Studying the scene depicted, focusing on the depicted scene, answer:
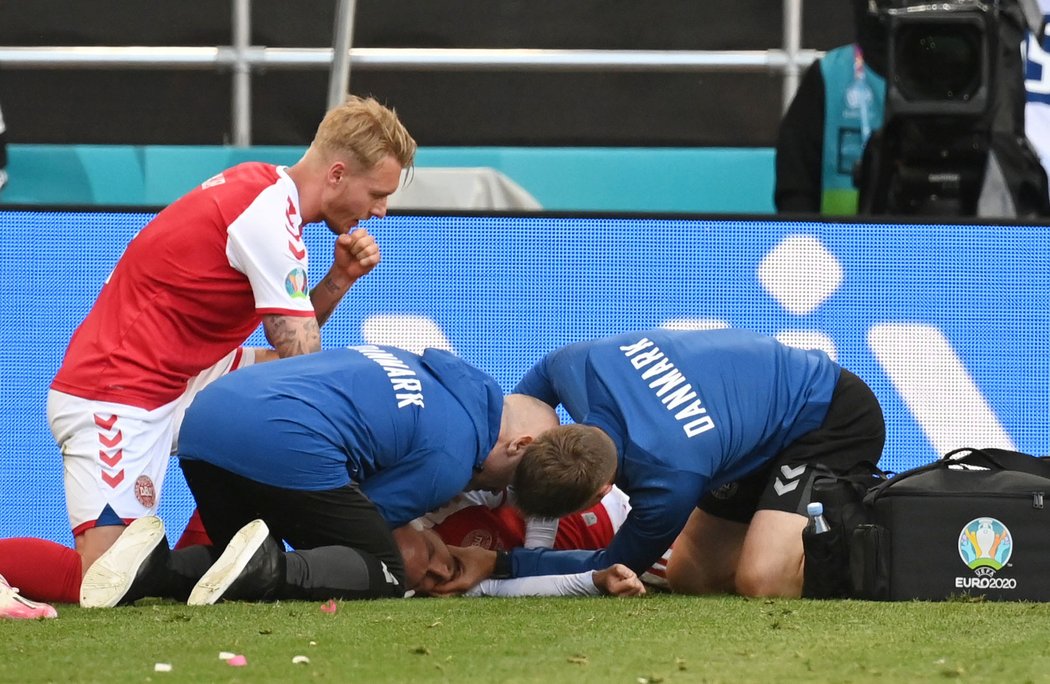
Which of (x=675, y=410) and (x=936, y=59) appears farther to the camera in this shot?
(x=936, y=59)

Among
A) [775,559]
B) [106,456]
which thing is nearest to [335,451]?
[106,456]

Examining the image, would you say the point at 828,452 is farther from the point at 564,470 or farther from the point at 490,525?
the point at 490,525

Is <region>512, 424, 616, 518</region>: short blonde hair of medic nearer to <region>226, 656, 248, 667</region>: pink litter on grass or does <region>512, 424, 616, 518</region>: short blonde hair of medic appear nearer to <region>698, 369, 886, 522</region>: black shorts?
<region>698, 369, 886, 522</region>: black shorts

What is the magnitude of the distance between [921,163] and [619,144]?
115 centimetres

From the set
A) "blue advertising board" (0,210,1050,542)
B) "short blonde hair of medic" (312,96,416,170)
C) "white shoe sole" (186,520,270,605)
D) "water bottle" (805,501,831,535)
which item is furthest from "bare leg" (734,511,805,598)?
"short blonde hair of medic" (312,96,416,170)

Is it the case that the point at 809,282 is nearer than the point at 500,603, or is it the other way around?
the point at 500,603

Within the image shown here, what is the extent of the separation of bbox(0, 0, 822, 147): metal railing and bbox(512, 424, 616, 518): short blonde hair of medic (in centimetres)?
224

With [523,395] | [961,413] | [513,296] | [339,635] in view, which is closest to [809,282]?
[961,413]

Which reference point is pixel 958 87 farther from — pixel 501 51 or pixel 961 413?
pixel 501 51

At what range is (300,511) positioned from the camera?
3.62m

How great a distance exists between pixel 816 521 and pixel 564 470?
0.67 metres

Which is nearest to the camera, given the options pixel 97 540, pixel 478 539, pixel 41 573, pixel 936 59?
pixel 41 573

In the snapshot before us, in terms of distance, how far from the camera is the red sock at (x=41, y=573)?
3703 millimetres

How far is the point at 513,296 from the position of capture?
16.1ft
